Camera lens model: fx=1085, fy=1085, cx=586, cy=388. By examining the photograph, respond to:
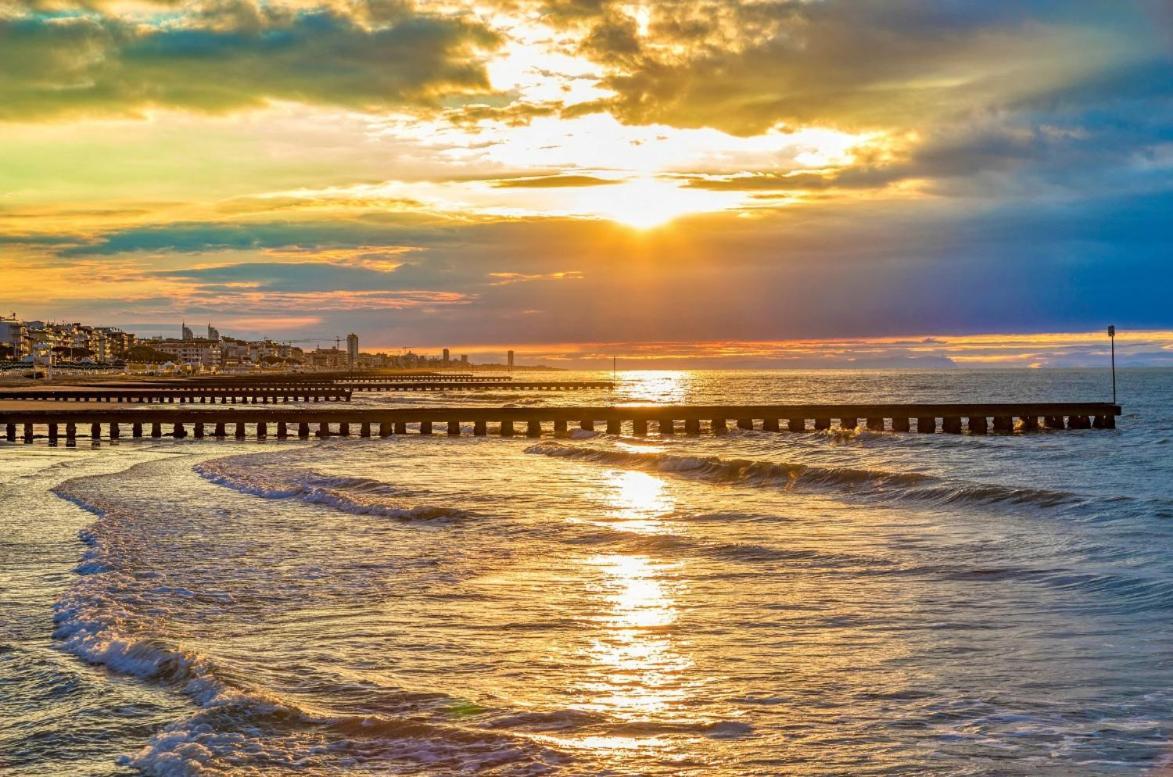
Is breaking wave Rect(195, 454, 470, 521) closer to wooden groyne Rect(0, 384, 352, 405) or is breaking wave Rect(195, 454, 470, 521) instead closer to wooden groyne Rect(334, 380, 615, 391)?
wooden groyne Rect(0, 384, 352, 405)

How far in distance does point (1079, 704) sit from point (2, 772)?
6358mm

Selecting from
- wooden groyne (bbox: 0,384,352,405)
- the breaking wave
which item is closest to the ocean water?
the breaking wave

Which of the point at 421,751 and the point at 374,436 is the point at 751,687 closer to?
the point at 421,751

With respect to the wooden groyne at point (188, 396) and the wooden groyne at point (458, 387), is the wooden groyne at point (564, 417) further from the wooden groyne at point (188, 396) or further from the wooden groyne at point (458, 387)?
the wooden groyne at point (458, 387)

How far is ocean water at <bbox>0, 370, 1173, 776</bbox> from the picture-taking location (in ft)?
→ 20.3

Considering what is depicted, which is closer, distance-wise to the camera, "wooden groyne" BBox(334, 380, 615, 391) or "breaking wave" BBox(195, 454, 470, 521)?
"breaking wave" BBox(195, 454, 470, 521)

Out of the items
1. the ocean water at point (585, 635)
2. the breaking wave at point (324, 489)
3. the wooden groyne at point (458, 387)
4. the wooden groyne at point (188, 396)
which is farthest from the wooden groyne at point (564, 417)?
the wooden groyne at point (458, 387)

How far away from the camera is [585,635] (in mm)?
9055

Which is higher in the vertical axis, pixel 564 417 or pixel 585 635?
pixel 564 417

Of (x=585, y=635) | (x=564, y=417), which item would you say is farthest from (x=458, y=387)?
(x=585, y=635)

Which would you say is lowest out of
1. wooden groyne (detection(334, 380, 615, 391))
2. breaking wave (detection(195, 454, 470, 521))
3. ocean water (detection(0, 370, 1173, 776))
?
breaking wave (detection(195, 454, 470, 521))

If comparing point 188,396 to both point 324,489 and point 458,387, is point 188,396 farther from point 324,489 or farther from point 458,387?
point 324,489

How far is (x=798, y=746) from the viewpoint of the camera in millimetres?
6180

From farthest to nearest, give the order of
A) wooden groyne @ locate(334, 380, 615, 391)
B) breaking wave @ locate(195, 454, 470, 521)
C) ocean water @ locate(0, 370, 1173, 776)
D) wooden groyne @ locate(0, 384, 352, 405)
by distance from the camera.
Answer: wooden groyne @ locate(334, 380, 615, 391) → wooden groyne @ locate(0, 384, 352, 405) → breaking wave @ locate(195, 454, 470, 521) → ocean water @ locate(0, 370, 1173, 776)
